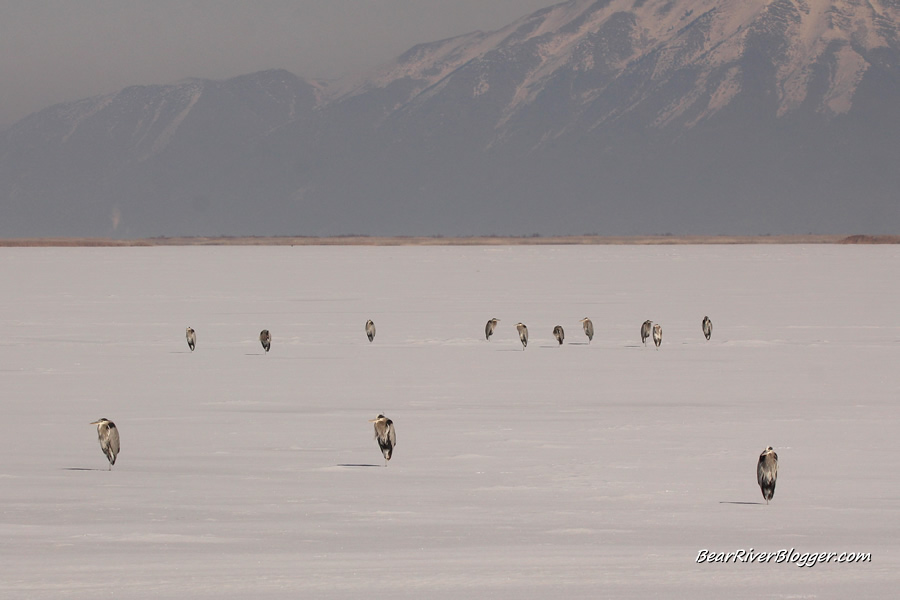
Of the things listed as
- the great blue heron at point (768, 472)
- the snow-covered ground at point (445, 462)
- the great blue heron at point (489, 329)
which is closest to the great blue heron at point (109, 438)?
the snow-covered ground at point (445, 462)

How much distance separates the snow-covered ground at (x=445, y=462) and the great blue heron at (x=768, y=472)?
0.47ft

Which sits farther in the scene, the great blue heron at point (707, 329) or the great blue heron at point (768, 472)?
the great blue heron at point (707, 329)

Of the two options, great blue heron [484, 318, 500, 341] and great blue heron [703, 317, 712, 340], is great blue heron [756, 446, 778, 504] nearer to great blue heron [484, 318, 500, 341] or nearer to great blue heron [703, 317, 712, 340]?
great blue heron [703, 317, 712, 340]

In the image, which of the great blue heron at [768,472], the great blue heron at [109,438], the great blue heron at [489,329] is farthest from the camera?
the great blue heron at [489,329]

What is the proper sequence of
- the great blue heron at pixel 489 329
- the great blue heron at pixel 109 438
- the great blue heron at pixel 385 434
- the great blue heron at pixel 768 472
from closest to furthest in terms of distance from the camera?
the great blue heron at pixel 768 472, the great blue heron at pixel 109 438, the great blue heron at pixel 385 434, the great blue heron at pixel 489 329

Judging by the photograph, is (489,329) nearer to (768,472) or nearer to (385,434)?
(385,434)

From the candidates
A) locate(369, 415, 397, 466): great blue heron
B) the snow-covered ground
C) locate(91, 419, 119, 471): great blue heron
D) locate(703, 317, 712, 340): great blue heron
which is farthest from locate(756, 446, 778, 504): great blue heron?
locate(703, 317, 712, 340): great blue heron

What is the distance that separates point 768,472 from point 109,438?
231 inches

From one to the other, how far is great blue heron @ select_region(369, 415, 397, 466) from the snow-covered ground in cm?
25

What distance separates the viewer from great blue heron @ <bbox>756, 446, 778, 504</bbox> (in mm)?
11914

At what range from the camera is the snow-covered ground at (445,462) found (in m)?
10.1

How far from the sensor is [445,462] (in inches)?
563

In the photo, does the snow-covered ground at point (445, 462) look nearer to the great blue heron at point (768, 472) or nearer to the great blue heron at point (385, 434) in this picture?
the great blue heron at point (768, 472)

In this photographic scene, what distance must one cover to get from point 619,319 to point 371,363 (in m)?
11.5
